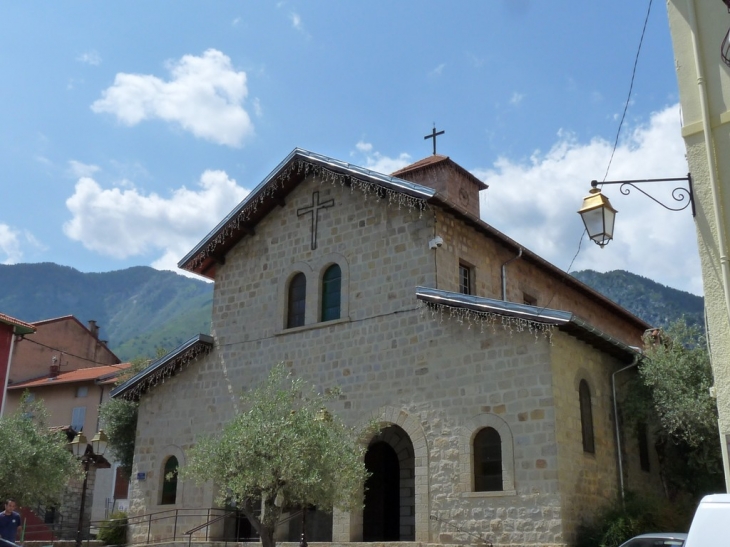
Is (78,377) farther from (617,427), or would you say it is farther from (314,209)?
(617,427)

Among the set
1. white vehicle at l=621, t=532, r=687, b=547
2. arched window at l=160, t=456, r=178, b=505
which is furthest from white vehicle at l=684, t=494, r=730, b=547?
arched window at l=160, t=456, r=178, b=505

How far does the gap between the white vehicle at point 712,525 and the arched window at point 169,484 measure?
1703cm

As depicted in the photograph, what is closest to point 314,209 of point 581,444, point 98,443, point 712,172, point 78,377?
point 98,443

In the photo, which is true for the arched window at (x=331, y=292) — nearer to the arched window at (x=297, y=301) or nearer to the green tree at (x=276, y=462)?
the arched window at (x=297, y=301)

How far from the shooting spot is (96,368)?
42.1 meters

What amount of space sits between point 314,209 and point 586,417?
870cm

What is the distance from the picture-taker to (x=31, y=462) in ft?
69.9

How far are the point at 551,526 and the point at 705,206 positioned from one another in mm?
7237

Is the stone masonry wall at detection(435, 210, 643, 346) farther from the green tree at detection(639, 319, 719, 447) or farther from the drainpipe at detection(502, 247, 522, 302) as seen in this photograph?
the green tree at detection(639, 319, 719, 447)

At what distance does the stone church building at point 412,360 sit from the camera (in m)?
15.7

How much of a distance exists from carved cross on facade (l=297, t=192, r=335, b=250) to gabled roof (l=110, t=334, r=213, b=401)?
404 centimetres

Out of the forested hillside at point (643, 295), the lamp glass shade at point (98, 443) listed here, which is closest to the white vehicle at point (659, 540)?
the lamp glass shade at point (98, 443)

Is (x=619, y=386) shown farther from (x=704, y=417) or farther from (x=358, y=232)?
(x=358, y=232)

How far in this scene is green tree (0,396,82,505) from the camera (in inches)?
825
